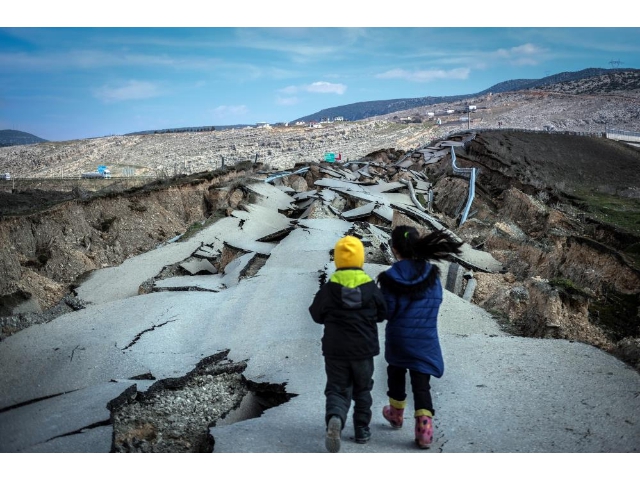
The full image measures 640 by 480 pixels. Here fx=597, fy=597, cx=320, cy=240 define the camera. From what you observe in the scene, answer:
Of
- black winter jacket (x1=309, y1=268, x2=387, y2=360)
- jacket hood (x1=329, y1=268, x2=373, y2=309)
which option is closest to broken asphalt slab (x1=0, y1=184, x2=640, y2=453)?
black winter jacket (x1=309, y1=268, x2=387, y2=360)

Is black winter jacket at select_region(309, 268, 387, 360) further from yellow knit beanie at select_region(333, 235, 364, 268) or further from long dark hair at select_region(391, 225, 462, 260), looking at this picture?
long dark hair at select_region(391, 225, 462, 260)

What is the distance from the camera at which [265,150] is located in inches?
2462

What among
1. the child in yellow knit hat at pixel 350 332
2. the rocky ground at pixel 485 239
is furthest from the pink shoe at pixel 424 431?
the rocky ground at pixel 485 239

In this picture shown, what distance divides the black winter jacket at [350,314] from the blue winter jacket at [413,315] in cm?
19

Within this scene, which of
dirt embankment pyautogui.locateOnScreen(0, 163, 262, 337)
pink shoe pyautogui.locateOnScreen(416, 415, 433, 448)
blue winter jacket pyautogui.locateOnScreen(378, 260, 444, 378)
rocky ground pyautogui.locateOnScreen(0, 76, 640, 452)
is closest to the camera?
pink shoe pyautogui.locateOnScreen(416, 415, 433, 448)

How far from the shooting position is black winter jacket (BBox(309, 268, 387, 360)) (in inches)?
158

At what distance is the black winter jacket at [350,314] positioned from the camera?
4.02 m

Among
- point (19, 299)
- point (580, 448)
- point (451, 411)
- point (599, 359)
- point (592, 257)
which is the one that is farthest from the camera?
point (592, 257)

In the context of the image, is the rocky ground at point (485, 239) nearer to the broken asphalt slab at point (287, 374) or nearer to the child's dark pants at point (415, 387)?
the broken asphalt slab at point (287, 374)

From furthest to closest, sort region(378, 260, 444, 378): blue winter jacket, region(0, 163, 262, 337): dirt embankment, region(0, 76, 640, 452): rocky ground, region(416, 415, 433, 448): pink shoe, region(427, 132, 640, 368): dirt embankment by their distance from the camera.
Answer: region(0, 163, 262, 337): dirt embankment
region(427, 132, 640, 368): dirt embankment
region(0, 76, 640, 452): rocky ground
region(378, 260, 444, 378): blue winter jacket
region(416, 415, 433, 448): pink shoe

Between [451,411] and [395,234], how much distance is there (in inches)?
59.0

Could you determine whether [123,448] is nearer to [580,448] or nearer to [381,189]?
[580,448]

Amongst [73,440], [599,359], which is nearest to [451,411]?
[599,359]

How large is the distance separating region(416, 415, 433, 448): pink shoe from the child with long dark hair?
0.21m
